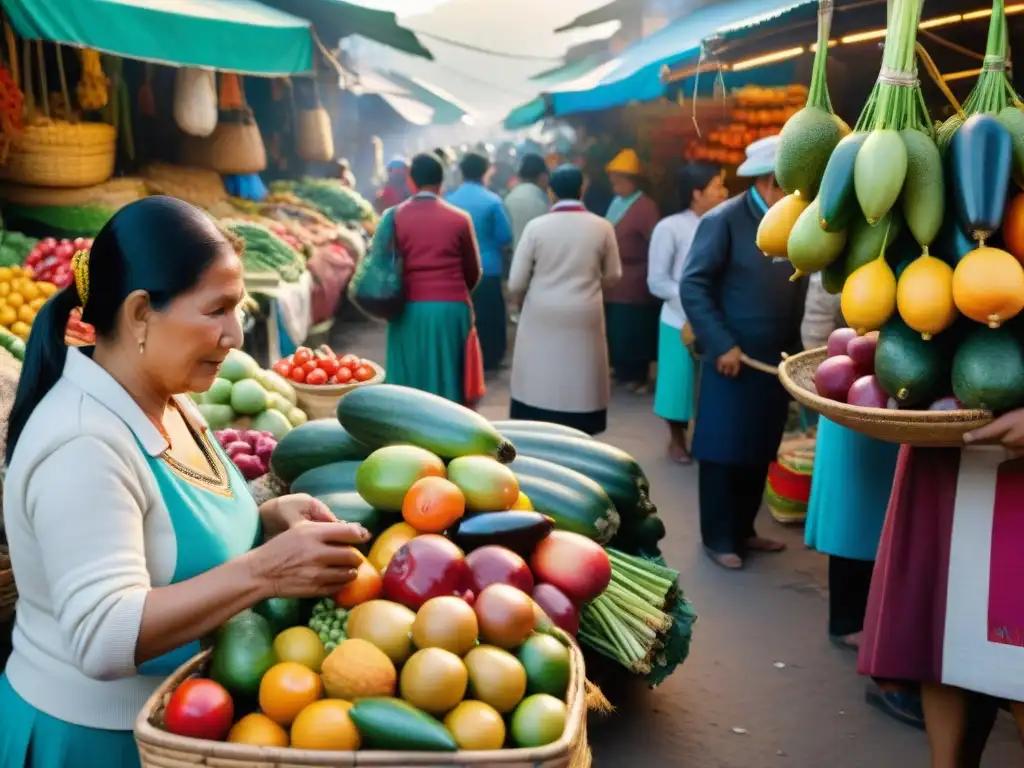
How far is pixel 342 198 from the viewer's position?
1210 cm

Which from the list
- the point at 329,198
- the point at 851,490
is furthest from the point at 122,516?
the point at 329,198

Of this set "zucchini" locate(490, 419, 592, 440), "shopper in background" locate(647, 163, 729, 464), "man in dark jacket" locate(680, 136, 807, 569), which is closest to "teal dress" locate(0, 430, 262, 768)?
"zucchini" locate(490, 419, 592, 440)

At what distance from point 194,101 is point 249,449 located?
4.80 metres

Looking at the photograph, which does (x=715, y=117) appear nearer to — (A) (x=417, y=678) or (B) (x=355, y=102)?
(A) (x=417, y=678)

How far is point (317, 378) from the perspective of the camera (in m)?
4.38

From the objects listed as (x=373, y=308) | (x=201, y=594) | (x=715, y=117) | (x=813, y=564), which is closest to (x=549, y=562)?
(x=201, y=594)

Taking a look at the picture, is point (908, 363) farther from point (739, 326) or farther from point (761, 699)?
point (739, 326)

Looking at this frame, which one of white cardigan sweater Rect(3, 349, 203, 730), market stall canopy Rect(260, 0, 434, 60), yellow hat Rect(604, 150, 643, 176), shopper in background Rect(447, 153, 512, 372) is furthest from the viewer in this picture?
market stall canopy Rect(260, 0, 434, 60)

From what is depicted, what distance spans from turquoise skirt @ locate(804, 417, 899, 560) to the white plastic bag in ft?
18.6

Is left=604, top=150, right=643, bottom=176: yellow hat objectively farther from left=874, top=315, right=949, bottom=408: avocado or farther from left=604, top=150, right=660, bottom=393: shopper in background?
left=874, top=315, right=949, bottom=408: avocado

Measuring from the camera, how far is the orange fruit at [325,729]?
1387mm

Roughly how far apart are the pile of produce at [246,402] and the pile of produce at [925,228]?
2399mm

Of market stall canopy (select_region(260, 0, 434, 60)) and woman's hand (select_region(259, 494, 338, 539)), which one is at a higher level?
market stall canopy (select_region(260, 0, 434, 60))

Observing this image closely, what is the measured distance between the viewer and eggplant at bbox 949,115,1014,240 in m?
1.92
